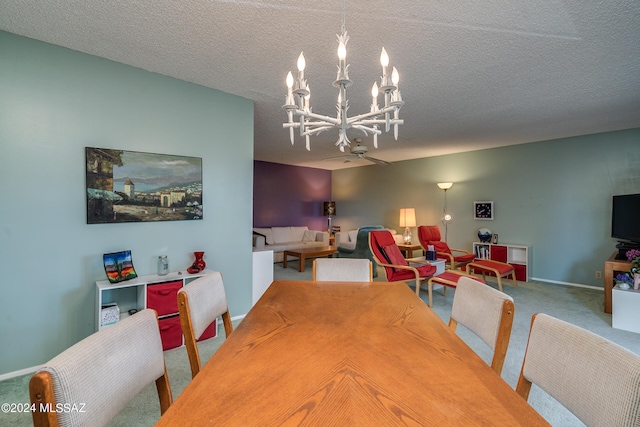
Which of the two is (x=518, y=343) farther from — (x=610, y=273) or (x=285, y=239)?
(x=285, y=239)

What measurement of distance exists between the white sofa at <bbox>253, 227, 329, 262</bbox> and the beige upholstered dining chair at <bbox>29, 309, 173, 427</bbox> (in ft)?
17.5

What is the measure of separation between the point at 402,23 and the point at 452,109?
1.95 m

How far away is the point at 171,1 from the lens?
5.50ft

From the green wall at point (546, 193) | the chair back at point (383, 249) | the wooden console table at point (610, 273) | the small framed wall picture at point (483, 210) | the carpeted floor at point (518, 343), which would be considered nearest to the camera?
the carpeted floor at point (518, 343)

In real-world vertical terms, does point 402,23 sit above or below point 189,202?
above

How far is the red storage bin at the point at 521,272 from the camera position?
4.96m

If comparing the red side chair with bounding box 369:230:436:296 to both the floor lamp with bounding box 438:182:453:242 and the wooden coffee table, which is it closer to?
the wooden coffee table

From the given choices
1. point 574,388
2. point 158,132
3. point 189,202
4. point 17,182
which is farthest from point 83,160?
point 574,388

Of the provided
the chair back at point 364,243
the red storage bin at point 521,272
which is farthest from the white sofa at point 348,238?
the red storage bin at point 521,272

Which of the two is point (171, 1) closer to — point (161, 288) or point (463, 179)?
point (161, 288)

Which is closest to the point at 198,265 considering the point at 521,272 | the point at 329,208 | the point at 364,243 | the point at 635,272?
the point at 364,243

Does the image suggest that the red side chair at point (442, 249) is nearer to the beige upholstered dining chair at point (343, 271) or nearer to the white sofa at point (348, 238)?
the white sofa at point (348, 238)

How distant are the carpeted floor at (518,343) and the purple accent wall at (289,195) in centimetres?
241

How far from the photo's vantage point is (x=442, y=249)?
5414 mm
